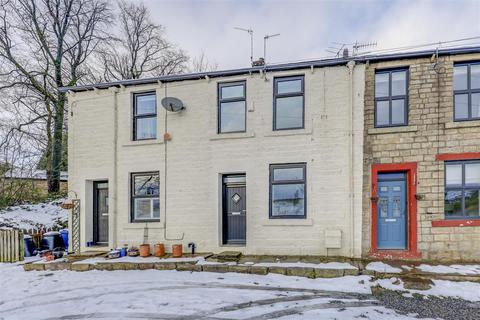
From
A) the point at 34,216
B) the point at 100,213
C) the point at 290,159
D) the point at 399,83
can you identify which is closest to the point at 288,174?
the point at 290,159

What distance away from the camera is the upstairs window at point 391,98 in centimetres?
780

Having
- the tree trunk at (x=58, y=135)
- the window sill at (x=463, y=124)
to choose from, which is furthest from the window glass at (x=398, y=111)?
the tree trunk at (x=58, y=135)

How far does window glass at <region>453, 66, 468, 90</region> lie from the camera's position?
7539mm

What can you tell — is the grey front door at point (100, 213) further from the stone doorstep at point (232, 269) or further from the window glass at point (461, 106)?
the window glass at point (461, 106)

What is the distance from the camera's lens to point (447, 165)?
750cm

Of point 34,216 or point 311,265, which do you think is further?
point 34,216

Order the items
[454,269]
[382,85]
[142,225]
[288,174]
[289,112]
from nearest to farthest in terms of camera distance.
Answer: [454,269], [382,85], [288,174], [289,112], [142,225]

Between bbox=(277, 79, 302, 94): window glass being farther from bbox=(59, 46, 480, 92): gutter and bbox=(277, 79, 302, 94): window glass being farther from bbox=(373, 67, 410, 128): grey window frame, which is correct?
bbox=(373, 67, 410, 128): grey window frame

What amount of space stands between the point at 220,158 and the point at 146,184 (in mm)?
2767

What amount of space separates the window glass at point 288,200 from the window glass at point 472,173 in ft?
14.1

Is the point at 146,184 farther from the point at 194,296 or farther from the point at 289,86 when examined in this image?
the point at 289,86

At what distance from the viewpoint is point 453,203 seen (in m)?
7.43

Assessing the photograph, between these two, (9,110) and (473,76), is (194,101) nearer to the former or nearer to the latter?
(473,76)

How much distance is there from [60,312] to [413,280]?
7204 millimetres
